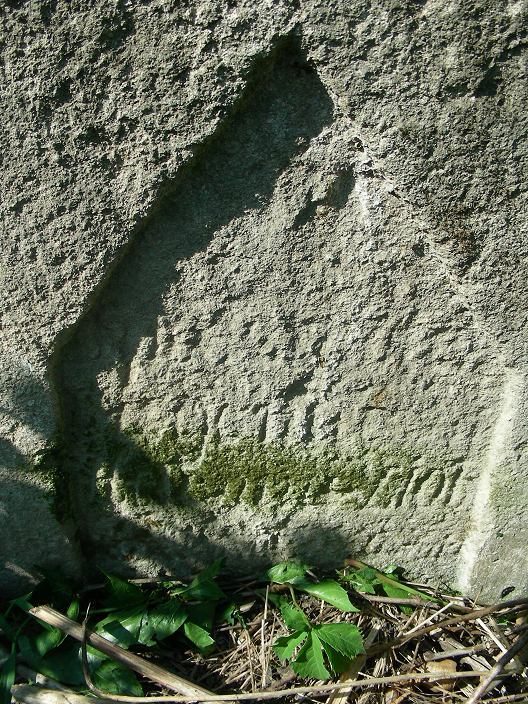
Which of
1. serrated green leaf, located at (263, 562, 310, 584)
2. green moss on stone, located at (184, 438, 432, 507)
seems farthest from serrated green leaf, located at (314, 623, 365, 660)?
green moss on stone, located at (184, 438, 432, 507)

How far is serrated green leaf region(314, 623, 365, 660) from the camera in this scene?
100 centimetres

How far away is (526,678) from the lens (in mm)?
1063

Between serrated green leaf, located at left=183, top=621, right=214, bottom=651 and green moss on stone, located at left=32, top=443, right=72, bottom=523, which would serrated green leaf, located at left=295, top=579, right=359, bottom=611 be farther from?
green moss on stone, located at left=32, top=443, right=72, bottom=523

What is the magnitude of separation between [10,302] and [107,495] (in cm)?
46

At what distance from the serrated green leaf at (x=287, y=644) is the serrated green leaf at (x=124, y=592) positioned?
310 mm

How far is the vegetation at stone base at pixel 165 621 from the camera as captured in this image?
101 cm

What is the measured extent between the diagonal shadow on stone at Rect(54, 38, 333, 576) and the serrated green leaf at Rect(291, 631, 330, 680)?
1.36 ft

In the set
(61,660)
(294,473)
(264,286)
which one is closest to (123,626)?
(61,660)

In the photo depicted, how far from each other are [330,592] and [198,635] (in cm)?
29

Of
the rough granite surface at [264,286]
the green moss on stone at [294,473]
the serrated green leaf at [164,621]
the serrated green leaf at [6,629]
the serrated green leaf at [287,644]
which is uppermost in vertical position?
the rough granite surface at [264,286]

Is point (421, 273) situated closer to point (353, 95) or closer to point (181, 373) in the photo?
point (353, 95)

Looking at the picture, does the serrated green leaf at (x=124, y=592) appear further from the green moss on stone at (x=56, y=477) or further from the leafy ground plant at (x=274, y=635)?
the green moss on stone at (x=56, y=477)

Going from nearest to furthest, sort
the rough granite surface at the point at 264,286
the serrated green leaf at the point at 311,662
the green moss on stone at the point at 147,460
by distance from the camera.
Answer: the rough granite surface at the point at 264,286, the serrated green leaf at the point at 311,662, the green moss on stone at the point at 147,460

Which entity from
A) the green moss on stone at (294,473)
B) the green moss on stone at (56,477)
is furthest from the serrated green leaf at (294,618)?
the green moss on stone at (56,477)
